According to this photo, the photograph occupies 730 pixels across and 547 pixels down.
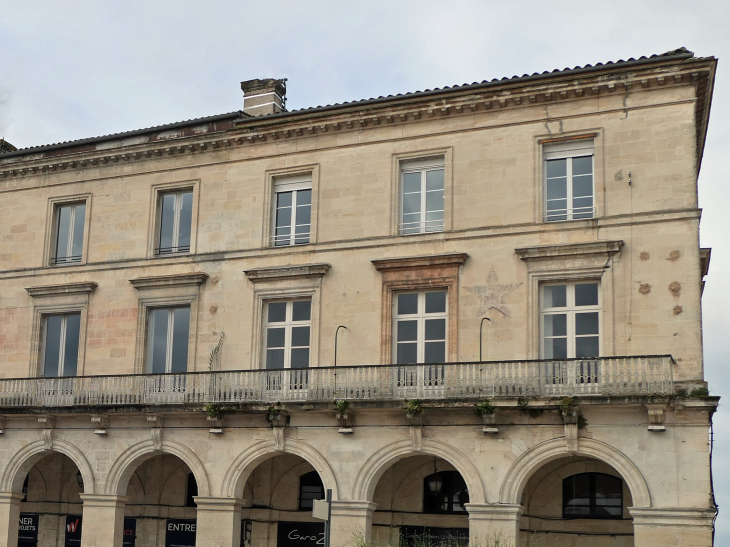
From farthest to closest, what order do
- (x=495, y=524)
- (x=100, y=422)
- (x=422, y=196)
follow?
(x=100, y=422) → (x=422, y=196) → (x=495, y=524)

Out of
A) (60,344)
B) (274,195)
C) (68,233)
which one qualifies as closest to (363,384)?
(274,195)

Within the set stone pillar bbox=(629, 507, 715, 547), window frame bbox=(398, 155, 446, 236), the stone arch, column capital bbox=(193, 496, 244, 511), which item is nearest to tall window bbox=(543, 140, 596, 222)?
window frame bbox=(398, 155, 446, 236)

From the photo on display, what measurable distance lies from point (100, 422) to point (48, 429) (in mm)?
1731

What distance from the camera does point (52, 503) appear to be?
94.5 ft

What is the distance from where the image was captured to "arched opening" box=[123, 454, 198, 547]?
27125mm

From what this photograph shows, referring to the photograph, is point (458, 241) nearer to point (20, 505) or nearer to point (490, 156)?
point (490, 156)

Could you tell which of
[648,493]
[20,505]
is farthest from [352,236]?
[20,505]

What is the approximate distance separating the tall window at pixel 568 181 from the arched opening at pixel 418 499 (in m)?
6.65

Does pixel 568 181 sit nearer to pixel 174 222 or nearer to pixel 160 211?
pixel 174 222

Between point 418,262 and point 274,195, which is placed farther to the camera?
point 274,195

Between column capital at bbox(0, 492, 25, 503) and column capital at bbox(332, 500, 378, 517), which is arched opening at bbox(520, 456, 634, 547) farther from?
column capital at bbox(0, 492, 25, 503)

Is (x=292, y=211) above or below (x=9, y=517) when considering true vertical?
above

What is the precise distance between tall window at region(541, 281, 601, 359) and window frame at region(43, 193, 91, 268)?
42.4 feet

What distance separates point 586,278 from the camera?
2259 centimetres
